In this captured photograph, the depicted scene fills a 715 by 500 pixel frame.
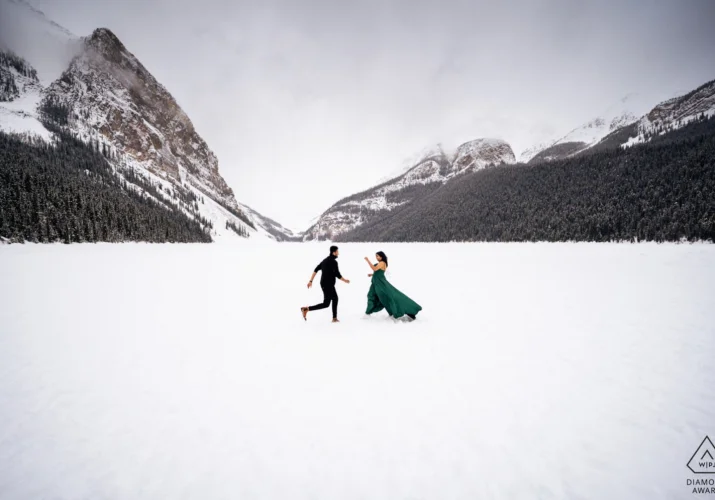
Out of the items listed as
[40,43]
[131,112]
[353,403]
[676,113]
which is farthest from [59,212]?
[40,43]

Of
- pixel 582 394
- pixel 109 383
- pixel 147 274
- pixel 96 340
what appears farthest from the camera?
pixel 147 274

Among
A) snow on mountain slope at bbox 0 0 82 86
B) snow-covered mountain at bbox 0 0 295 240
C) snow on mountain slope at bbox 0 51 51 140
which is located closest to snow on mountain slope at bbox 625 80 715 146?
snow-covered mountain at bbox 0 0 295 240

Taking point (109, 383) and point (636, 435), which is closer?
point (636, 435)

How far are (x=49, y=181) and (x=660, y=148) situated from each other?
458 ft

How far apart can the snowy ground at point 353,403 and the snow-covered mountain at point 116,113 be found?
122946mm

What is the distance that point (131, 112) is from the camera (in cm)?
14312

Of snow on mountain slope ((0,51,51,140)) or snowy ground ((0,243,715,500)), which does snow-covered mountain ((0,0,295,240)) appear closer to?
snow on mountain slope ((0,51,51,140))

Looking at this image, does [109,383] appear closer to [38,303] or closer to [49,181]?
[38,303]

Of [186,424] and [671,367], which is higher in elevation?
[186,424]

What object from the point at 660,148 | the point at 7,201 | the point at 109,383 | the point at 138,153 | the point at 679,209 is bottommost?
the point at 109,383

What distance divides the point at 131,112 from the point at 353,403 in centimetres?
20233

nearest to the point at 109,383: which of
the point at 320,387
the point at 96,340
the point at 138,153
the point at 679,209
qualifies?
the point at 96,340

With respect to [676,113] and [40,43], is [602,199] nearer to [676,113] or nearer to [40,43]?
[676,113]

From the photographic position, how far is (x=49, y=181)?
46.3 meters
